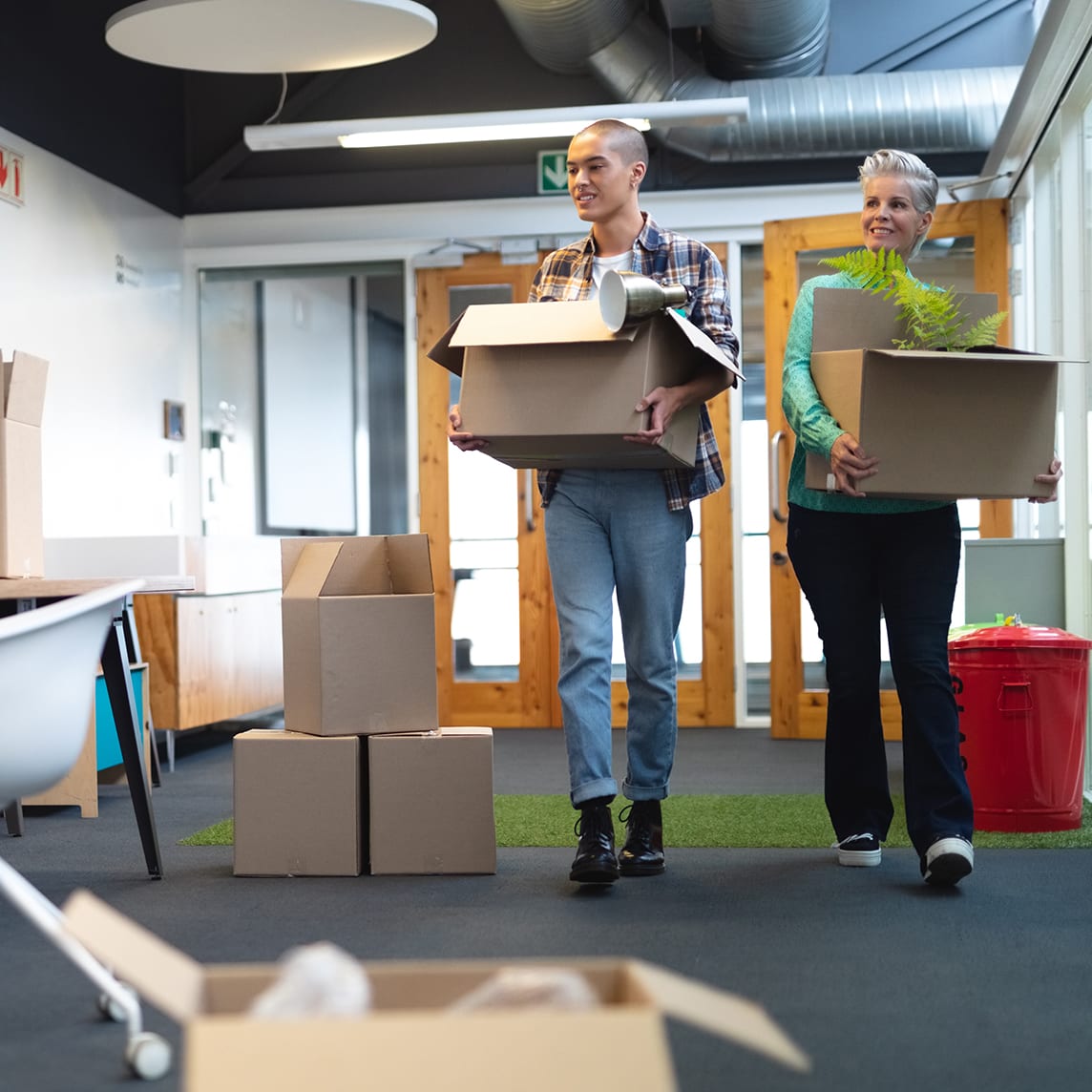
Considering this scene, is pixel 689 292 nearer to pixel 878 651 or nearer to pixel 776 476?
pixel 878 651

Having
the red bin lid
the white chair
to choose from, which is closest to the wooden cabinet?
the red bin lid

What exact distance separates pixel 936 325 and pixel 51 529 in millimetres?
3935

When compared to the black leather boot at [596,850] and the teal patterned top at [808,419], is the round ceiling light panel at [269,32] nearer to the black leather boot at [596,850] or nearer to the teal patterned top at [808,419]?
the teal patterned top at [808,419]

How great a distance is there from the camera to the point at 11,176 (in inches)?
206

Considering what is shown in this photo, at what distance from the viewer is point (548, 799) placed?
409 cm

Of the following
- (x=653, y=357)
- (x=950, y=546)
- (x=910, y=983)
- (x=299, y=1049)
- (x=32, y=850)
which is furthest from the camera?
(x=32, y=850)

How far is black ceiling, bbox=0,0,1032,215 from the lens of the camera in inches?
241

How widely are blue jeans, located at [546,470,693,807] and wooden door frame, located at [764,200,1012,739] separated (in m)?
3.01

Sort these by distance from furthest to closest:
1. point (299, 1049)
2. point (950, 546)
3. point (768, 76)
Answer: point (768, 76)
point (950, 546)
point (299, 1049)

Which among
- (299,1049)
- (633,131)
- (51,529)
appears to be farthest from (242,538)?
(299,1049)

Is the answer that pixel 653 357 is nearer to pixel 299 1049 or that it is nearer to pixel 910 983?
pixel 910 983

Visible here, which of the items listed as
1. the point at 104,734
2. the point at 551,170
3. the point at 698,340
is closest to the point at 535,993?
the point at 698,340

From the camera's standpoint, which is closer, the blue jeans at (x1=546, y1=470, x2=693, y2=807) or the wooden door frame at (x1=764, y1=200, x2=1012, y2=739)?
the blue jeans at (x1=546, y1=470, x2=693, y2=807)

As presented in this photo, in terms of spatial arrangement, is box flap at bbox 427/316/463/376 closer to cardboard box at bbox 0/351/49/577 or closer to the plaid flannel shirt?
the plaid flannel shirt
